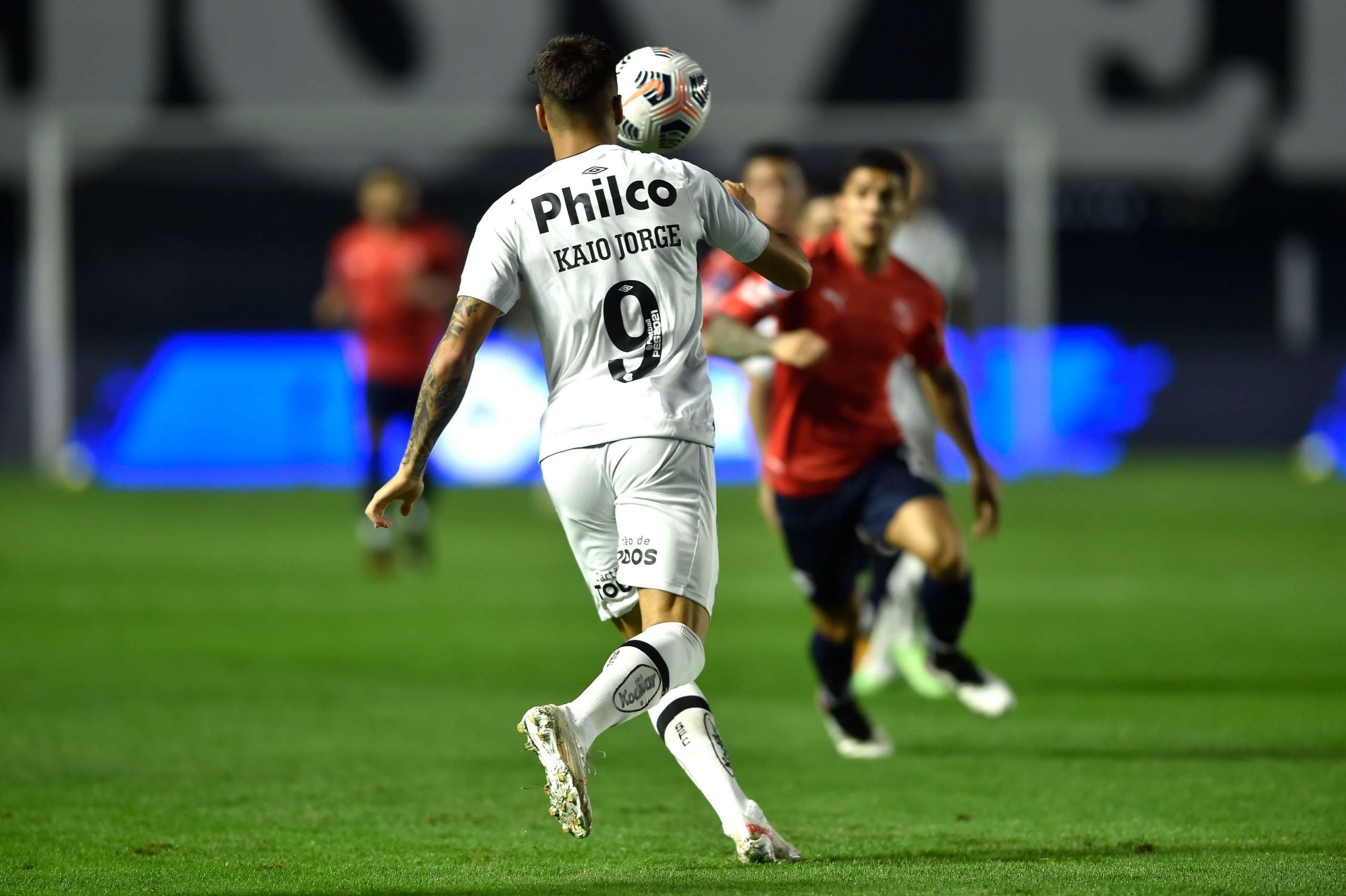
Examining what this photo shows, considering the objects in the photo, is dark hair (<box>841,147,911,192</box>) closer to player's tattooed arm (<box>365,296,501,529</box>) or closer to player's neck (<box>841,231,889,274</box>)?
player's neck (<box>841,231,889,274</box>)

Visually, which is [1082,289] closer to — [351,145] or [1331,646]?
[351,145]

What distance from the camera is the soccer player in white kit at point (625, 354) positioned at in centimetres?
489

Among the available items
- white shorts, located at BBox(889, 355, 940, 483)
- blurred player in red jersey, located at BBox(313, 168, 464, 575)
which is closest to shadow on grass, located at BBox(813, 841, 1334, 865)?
white shorts, located at BBox(889, 355, 940, 483)

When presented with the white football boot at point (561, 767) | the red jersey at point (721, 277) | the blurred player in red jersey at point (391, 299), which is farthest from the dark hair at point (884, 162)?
the blurred player in red jersey at point (391, 299)

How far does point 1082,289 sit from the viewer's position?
83.0 feet

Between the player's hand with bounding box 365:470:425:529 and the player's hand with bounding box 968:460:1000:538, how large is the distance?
2.66 metres

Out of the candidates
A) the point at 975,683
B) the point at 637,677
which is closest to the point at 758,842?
the point at 637,677

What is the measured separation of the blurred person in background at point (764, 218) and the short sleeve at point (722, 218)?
2322mm

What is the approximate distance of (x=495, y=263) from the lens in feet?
16.1

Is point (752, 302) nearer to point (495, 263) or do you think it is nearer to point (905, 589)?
point (495, 263)

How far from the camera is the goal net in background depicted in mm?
20203

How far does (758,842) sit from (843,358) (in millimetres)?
2507

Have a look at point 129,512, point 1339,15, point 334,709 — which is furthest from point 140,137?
point 334,709

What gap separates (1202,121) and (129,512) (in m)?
12.3
